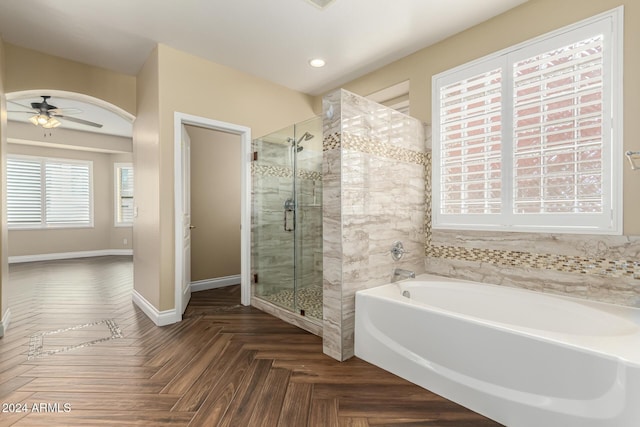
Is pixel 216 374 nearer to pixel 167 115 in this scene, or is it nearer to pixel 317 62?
pixel 167 115

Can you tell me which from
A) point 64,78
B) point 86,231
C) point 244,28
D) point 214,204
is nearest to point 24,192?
point 86,231

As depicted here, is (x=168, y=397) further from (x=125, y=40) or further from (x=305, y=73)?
(x=305, y=73)

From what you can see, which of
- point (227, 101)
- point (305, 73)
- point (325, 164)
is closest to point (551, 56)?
point (325, 164)

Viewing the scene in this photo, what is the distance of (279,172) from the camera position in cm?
346

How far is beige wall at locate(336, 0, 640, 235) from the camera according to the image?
191 cm

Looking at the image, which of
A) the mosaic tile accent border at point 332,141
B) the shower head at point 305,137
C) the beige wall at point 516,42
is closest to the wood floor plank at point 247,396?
the mosaic tile accent border at point 332,141

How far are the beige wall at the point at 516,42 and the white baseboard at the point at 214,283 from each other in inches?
126

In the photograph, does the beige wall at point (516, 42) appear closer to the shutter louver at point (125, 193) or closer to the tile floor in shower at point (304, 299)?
the tile floor in shower at point (304, 299)

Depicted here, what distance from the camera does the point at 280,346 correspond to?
98.3 inches

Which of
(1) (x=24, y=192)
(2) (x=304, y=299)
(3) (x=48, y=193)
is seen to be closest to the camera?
(2) (x=304, y=299)

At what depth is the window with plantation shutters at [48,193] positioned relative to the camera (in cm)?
620

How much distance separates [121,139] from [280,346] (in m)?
6.67

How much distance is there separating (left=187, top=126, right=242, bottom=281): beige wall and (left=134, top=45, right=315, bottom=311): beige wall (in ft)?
2.50

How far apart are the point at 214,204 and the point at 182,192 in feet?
4.31
